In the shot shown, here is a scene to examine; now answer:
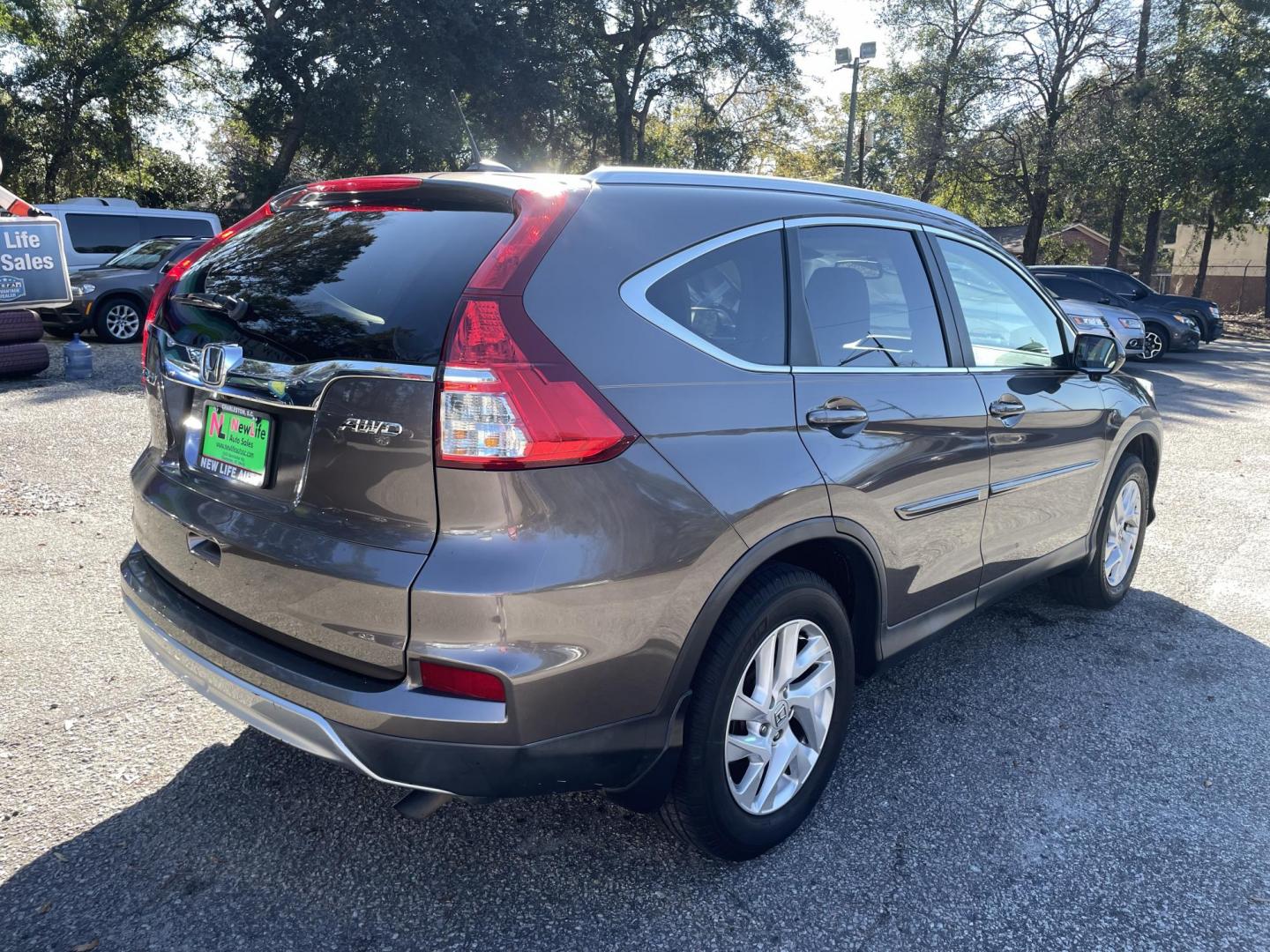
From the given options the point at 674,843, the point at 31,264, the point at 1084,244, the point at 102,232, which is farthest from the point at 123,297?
the point at 1084,244

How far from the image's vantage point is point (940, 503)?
3.15m

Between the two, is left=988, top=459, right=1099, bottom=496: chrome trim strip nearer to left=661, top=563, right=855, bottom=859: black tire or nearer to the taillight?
left=661, top=563, right=855, bottom=859: black tire

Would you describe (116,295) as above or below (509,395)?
below

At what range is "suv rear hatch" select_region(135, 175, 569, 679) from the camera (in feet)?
6.86

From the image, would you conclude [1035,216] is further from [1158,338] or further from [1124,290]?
[1158,338]

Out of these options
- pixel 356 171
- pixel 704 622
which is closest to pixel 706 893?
pixel 704 622

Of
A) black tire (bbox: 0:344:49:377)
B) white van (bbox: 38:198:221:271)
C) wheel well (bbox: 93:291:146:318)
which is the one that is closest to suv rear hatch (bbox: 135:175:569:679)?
black tire (bbox: 0:344:49:377)

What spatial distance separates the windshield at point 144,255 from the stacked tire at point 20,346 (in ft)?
14.3

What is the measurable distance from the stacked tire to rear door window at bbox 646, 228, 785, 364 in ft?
33.5

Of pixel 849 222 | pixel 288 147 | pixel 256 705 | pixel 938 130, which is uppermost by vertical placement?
pixel 938 130

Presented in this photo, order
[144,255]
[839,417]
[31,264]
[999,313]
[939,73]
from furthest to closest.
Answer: [939,73] → [144,255] → [999,313] → [31,264] → [839,417]

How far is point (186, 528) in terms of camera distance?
253 cm

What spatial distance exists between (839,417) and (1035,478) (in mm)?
1465

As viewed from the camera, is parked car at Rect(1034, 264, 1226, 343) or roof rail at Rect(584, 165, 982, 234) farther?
parked car at Rect(1034, 264, 1226, 343)
